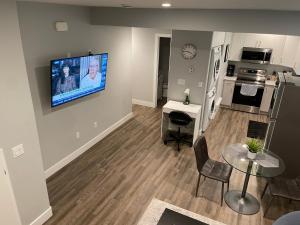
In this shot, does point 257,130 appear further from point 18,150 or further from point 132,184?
point 18,150

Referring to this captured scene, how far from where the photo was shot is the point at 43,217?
3.13 meters

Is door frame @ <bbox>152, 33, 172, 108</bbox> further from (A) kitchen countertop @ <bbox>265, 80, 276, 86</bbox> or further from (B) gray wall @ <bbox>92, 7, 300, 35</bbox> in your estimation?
(A) kitchen countertop @ <bbox>265, 80, 276, 86</bbox>

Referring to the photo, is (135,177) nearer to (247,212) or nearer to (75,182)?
(75,182)

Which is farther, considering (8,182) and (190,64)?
(190,64)

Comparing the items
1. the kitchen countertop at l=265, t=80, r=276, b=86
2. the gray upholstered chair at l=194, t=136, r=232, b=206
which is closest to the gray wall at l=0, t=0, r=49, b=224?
the gray upholstered chair at l=194, t=136, r=232, b=206

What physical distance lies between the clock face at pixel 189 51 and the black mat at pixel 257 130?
2558mm

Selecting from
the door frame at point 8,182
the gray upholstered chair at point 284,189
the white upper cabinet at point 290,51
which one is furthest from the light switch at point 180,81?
the door frame at point 8,182

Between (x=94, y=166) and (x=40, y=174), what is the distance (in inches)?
55.5

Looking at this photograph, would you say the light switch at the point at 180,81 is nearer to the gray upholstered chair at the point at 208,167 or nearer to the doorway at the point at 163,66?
the gray upholstered chair at the point at 208,167

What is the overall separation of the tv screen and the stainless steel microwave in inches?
173

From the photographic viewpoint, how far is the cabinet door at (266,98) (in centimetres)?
663

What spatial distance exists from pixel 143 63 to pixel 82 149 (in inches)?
130

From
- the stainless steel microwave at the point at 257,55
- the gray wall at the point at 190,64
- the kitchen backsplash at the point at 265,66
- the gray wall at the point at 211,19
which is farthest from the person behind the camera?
the kitchen backsplash at the point at 265,66

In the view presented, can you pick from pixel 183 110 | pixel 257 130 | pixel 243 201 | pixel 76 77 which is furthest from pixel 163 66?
pixel 243 201
